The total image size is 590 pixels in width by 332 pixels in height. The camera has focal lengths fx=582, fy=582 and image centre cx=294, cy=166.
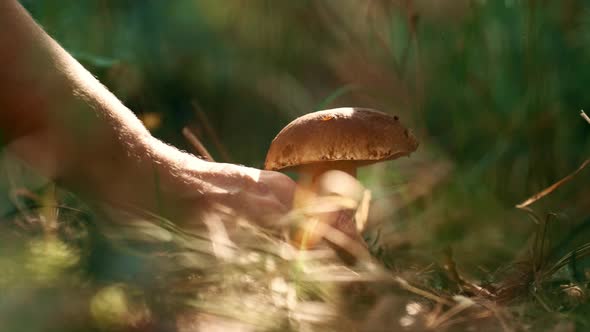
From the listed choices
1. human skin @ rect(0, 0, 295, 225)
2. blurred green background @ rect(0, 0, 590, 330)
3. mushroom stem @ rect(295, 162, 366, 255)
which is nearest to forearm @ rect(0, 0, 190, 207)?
human skin @ rect(0, 0, 295, 225)

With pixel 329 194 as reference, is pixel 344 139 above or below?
above

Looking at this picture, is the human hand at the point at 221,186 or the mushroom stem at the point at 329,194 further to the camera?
the human hand at the point at 221,186

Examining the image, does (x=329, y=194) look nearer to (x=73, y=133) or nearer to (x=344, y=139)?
(x=344, y=139)

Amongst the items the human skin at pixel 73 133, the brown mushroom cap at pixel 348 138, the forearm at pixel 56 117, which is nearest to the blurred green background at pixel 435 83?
the brown mushroom cap at pixel 348 138

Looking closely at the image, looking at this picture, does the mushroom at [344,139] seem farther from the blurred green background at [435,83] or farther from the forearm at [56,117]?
the forearm at [56,117]

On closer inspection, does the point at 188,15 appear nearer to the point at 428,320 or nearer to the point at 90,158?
the point at 90,158

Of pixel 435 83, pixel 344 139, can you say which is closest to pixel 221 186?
pixel 344 139
